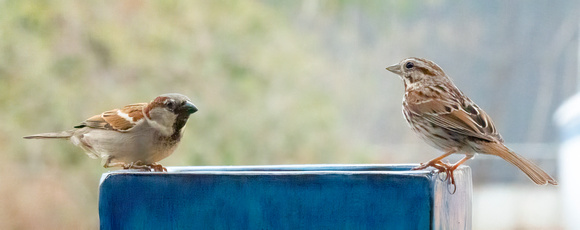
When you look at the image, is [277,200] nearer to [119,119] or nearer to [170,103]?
[170,103]

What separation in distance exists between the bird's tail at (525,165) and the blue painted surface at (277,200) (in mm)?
377

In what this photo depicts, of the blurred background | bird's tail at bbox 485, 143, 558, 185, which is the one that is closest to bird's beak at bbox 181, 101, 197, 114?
bird's tail at bbox 485, 143, 558, 185

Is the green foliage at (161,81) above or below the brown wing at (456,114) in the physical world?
above

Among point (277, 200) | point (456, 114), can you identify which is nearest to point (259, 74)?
point (456, 114)

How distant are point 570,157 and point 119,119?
3.25 metres

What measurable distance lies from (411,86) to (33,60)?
219cm

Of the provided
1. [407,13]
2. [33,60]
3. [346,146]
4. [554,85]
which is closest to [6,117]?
[33,60]

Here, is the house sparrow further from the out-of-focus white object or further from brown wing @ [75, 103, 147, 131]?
the out-of-focus white object

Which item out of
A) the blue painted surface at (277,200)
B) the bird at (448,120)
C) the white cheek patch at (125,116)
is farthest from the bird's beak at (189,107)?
the bird at (448,120)

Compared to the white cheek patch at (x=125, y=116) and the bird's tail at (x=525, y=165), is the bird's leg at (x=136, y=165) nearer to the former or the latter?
the white cheek patch at (x=125, y=116)

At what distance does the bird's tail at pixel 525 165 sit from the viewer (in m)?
1.24

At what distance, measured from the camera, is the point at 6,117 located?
3.39m

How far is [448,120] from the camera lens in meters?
1.41

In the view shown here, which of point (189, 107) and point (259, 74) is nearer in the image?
point (189, 107)
